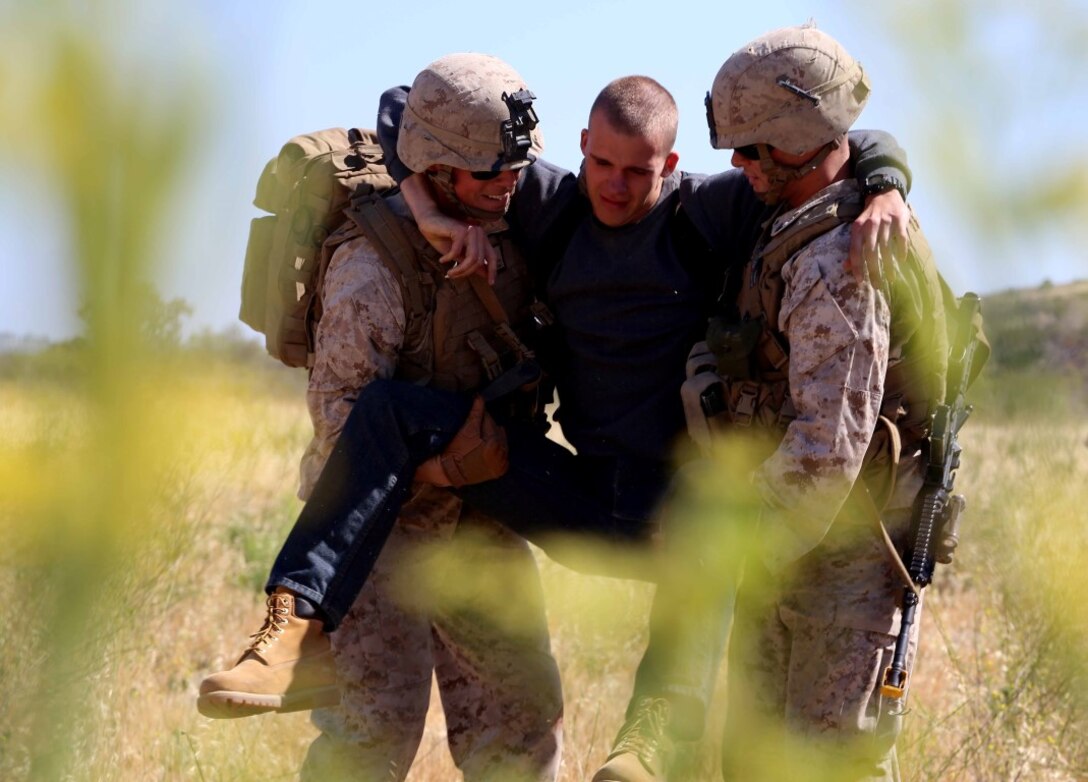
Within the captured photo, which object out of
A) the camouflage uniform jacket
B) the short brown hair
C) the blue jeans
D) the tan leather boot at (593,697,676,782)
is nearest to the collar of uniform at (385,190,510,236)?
the camouflage uniform jacket

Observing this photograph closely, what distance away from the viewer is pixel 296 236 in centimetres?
400

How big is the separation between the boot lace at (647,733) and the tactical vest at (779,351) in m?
0.83

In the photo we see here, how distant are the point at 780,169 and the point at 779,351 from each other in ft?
1.67

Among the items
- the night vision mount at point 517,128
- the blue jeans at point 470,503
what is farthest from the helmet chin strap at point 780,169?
the blue jeans at point 470,503

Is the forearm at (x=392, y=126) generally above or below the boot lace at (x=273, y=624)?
above

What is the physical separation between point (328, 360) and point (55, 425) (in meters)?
3.13

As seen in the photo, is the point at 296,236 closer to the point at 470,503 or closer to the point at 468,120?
the point at 468,120

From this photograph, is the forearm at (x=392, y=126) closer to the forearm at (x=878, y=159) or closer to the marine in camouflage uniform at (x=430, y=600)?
Result: the marine in camouflage uniform at (x=430, y=600)

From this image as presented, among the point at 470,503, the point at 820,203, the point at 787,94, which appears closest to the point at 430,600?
the point at 470,503

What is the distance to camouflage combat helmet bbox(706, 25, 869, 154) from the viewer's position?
334 cm

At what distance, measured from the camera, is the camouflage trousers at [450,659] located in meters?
4.12

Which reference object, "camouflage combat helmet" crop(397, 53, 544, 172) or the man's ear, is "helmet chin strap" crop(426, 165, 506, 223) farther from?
the man's ear

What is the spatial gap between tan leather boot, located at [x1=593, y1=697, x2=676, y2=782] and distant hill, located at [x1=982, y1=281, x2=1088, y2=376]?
230cm

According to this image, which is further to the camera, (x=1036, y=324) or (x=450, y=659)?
(x=450, y=659)
